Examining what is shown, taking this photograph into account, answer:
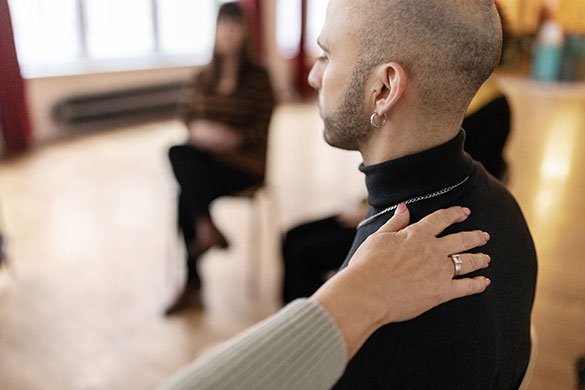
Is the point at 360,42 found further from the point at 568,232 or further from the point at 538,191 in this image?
the point at 538,191

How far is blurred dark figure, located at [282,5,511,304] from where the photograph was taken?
182cm

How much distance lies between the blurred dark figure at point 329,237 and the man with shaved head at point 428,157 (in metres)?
0.83

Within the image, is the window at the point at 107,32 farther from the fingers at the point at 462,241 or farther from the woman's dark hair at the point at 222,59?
the fingers at the point at 462,241

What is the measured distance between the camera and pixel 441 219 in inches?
33.7

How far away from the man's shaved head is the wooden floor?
1.62 m

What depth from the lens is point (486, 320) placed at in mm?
836

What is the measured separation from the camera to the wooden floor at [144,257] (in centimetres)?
231

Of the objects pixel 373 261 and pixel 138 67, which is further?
pixel 138 67

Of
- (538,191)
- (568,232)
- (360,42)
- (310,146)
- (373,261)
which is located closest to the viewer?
(373,261)

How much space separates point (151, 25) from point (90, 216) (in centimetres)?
336

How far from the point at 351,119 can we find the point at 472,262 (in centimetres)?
31

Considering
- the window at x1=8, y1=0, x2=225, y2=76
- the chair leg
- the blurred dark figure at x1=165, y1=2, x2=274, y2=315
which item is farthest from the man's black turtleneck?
the window at x1=8, y1=0, x2=225, y2=76

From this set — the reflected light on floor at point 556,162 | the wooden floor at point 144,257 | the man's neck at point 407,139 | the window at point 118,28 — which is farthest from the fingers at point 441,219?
the window at point 118,28

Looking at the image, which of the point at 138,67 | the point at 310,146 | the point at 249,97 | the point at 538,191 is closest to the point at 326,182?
the point at 310,146
